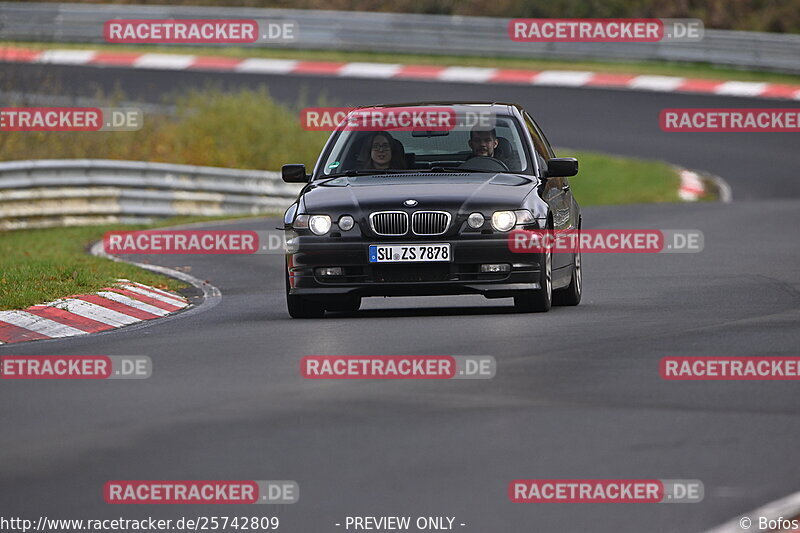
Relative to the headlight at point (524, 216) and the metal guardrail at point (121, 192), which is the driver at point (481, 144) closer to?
the headlight at point (524, 216)

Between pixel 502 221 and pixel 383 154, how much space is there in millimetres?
1424

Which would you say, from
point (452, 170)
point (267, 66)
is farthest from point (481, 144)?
point (267, 66)

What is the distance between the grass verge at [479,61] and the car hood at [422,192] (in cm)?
2566

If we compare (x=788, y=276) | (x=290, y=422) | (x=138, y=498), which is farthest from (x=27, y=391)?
(x=788, y=276)

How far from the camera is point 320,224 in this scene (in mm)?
Result: 12266

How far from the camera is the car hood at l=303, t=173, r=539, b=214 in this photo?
12148 mm

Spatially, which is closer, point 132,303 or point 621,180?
point 132,303

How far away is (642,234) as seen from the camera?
20.8m

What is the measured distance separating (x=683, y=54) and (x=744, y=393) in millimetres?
30898

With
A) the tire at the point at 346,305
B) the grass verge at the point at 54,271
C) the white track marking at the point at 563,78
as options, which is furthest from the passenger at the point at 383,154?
the white track marking at the point at 563,78

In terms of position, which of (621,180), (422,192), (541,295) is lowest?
(621,180)

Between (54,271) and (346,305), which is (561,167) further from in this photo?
(54,271)

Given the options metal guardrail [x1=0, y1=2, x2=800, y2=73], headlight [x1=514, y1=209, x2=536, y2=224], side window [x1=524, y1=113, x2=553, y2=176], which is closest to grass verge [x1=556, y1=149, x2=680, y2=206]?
metal guardrail [x1=0, y1=2, x2=800, y2=73]

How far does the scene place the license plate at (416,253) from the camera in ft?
39.5
